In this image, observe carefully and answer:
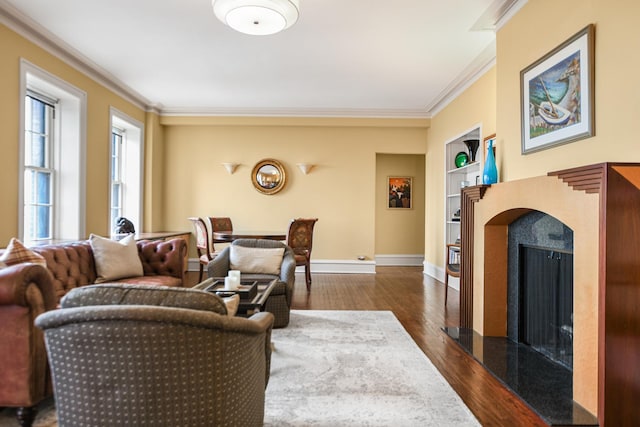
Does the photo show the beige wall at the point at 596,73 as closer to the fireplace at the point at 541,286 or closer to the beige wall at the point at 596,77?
the beige wall at the point at 596,77

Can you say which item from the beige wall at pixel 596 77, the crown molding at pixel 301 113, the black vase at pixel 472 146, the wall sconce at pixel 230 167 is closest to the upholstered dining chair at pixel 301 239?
the wall sconce at pixel 230 167

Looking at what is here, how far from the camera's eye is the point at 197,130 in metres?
7.02

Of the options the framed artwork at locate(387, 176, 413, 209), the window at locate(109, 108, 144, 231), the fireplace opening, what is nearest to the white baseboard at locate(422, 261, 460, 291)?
the framed artwork at locate(387, 176, 413, 209)

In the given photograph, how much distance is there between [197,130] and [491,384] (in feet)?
20.0

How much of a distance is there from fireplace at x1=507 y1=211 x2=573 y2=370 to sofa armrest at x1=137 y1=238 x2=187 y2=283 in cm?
302

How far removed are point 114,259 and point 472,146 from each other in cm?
434

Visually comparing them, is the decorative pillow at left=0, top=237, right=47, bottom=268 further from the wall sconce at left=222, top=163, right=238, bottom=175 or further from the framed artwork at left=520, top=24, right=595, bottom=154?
the wall sconce at left=222, top=163, right=238, bottom=175

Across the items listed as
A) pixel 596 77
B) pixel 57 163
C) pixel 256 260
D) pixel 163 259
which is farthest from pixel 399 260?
pixel 596 77

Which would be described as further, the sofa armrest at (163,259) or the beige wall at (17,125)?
the sofa armrest at (163,259)

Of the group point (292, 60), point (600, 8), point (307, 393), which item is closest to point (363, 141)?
point (292, 60)

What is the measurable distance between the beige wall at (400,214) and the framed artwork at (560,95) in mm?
5301

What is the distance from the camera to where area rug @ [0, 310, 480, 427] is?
206 centimetres

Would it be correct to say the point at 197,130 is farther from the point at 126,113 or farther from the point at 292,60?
the point at 292,60

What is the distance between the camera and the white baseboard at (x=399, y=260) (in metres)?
8.28
